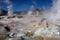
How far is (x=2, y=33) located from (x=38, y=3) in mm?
895

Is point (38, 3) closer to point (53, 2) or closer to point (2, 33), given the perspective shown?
point (53, 2)

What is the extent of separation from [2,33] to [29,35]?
20.2 inches

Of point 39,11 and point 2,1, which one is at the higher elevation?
point 2,1

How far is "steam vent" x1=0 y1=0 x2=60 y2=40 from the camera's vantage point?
322 cm

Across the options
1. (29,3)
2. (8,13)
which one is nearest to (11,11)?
(8,13)

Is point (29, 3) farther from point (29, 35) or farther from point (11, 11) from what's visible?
point (29, 35)

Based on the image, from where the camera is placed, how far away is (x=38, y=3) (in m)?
3.25

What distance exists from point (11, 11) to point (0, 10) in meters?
0.21

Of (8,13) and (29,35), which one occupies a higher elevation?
(8,13)

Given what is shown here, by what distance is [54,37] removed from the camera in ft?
10.3

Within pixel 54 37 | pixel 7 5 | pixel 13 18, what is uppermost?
pixel 7 5

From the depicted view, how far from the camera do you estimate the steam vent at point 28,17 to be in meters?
3.22

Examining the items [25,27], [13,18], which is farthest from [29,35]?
[13,18]

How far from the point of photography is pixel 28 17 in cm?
329
